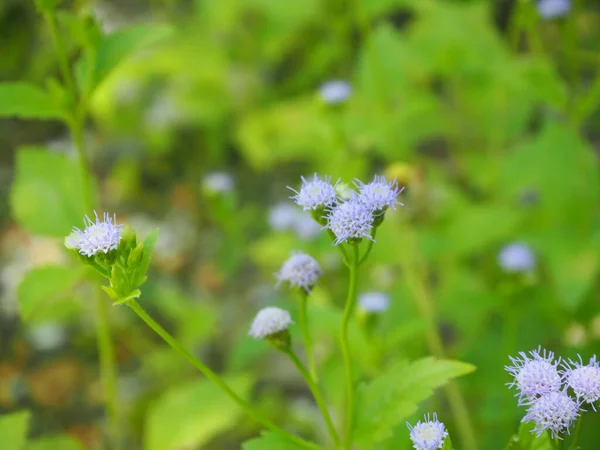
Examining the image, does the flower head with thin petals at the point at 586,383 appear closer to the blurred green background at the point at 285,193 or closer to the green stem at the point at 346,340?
the green stem at the point at 346,340

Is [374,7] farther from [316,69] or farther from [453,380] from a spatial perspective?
[453,380]

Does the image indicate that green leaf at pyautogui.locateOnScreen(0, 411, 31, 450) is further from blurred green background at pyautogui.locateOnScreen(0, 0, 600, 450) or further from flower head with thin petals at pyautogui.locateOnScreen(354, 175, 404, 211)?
flower head with thin petals at pyautogui.locateOnScreen(354, 175, 404, 211)

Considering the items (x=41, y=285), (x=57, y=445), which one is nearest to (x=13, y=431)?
(x=41, y=285)

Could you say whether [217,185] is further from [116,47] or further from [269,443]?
[269,443]

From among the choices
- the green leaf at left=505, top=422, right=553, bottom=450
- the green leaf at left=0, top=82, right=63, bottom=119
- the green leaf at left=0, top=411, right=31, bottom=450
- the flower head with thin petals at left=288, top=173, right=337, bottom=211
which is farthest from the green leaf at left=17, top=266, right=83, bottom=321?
the green leaf at left=505, top=422, right=553, bottom=450

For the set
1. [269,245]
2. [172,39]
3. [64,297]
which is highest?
[172,39]

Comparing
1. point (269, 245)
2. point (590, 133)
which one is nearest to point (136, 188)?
point (269, 245)
